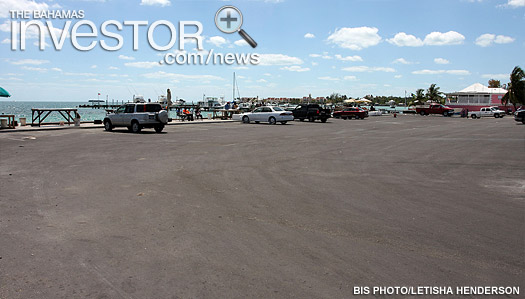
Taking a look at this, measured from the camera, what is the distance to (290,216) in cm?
700

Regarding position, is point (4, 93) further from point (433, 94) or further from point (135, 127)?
point (433, 94)

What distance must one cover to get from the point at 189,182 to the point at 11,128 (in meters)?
21.8

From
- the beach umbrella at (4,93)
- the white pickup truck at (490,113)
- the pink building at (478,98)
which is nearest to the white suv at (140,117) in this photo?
A: the beach umbrella at (4,93)

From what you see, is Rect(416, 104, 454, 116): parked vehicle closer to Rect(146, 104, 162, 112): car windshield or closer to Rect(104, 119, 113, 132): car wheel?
Rect(146, 104, 162, 112): car windshield

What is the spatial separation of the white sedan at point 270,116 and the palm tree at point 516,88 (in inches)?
2334

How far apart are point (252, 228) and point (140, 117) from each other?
20917 millimetres

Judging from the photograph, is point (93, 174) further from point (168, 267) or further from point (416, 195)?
point (416, 195)

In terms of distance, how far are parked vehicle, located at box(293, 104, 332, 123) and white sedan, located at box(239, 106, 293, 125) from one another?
18.4 ft

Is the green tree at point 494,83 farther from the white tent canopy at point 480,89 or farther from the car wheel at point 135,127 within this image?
the car wheel at point 135,127

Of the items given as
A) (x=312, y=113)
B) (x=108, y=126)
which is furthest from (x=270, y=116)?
(x=108, y=126)

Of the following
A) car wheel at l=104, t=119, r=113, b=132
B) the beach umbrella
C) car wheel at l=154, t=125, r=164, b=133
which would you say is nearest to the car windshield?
car wheel at l=154, t=125, r=164, b=133

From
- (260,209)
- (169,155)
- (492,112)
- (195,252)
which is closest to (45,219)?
(195,252)

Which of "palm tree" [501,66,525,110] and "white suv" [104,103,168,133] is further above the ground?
"palm tree" [501,66,525,110]

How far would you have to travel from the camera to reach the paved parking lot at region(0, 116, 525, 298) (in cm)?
445
